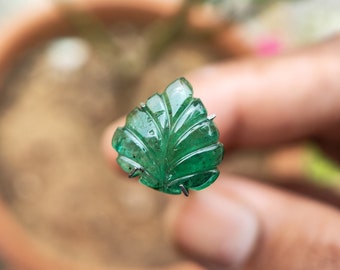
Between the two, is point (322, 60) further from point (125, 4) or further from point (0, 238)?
point (0, 238)

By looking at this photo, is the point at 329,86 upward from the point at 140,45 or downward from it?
downward

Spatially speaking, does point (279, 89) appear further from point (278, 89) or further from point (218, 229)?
point (218, 229)

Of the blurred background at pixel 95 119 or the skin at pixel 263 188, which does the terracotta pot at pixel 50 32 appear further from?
the skin at pixel 263 188

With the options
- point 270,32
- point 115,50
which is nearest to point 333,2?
point 270,32

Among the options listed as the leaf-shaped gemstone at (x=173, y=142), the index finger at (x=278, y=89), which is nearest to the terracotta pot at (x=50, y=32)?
the index finger at (x=278, y=89)

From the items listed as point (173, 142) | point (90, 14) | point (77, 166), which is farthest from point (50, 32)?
point (173, 142)

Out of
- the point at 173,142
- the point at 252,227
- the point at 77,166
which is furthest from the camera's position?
the point at 77,166

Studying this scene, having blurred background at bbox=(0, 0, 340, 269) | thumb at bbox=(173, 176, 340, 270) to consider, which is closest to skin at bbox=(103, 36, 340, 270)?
thumb at bbox=(173, 176, 340, 270)
